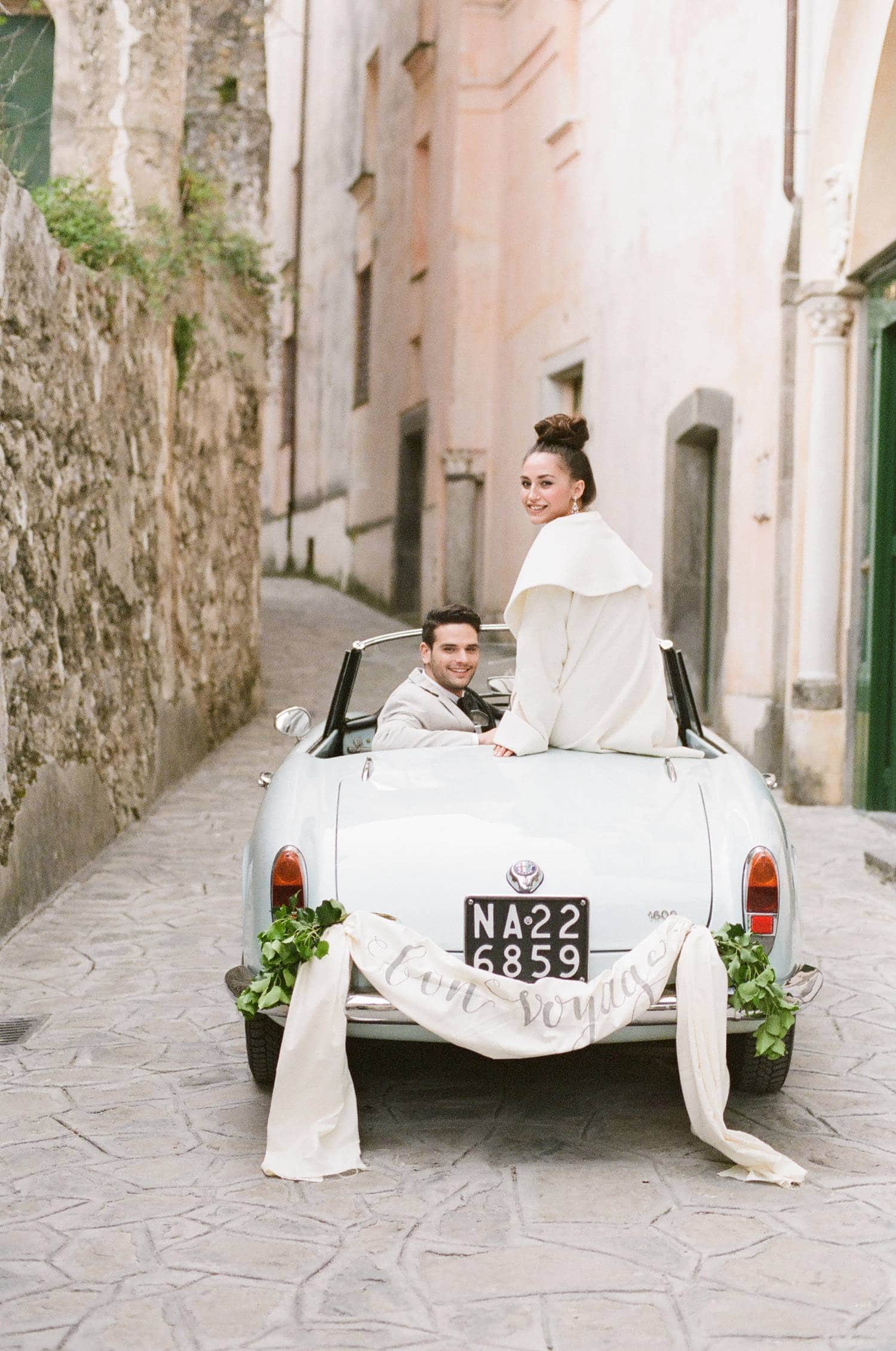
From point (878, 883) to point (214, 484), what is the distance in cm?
671

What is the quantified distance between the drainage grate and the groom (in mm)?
1470

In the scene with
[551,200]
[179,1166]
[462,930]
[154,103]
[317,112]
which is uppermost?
[317,112]

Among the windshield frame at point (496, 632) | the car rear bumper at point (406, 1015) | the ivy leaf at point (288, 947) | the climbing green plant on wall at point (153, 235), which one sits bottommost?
the car rear bumper at point (406, 1015)

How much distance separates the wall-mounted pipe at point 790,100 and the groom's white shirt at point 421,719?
6883 millimetres

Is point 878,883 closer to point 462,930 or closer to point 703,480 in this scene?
point 462,930

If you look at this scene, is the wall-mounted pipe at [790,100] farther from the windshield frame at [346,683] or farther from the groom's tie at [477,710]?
the groom's tie at [477,710]

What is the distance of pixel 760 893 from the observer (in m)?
4.18

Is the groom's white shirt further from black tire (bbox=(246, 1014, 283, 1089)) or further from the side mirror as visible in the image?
black tire (bbox=(246, 1014, 283, 1089))

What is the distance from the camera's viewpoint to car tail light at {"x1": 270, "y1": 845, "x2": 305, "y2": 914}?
4.21 m

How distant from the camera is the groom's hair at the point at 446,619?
546cm

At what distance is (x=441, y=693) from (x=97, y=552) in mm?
3749

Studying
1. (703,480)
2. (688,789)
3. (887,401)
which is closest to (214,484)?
(703,480)

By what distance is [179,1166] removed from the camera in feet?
13.4

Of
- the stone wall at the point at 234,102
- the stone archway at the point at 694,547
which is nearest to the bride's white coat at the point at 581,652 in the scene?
the stone archway at the point at 694,547
